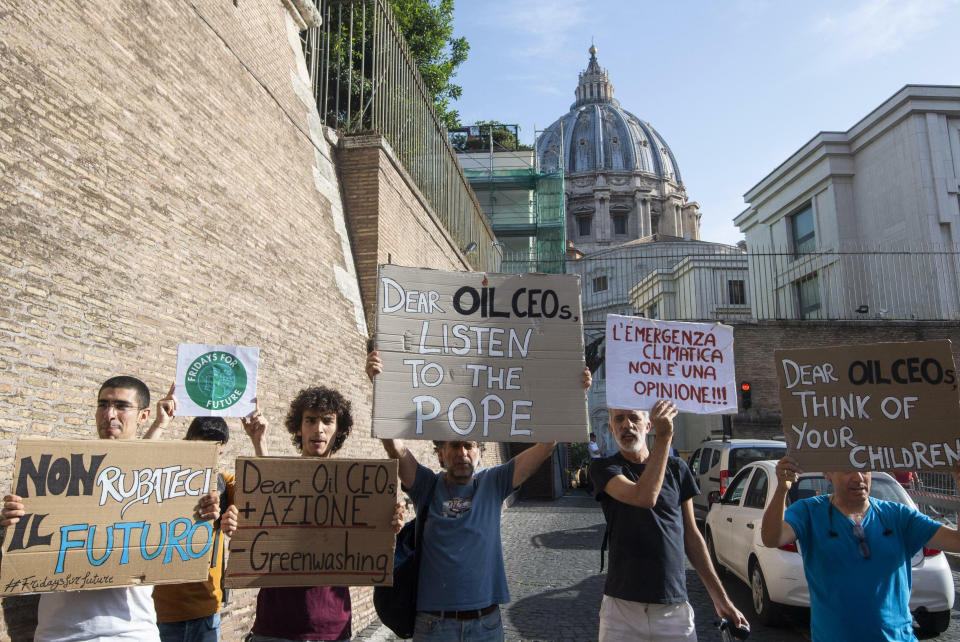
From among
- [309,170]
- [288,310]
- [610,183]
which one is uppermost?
[610,183]

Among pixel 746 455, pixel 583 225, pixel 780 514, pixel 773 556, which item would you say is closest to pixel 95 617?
pixel 780 514

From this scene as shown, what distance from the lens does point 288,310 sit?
7543mm

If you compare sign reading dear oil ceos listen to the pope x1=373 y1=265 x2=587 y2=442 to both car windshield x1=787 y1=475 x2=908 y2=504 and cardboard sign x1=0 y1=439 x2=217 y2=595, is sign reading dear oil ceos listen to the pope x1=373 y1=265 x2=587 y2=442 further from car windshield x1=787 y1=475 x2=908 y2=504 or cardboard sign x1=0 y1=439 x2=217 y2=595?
car windshield x1=787 y1=475 x2=908 y2=504

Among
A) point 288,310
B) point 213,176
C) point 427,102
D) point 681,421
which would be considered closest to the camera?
point 213,176

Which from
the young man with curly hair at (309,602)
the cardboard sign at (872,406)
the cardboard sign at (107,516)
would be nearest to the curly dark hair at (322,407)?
the young man with curly hair at (309,602)

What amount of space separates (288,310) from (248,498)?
4171 mm

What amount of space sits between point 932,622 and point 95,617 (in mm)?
6502

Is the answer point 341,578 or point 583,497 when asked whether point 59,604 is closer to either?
point 341,578

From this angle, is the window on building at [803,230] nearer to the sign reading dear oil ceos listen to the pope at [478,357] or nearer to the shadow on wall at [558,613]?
the shadow on wall at [558,613]

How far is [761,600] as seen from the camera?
23.3ft

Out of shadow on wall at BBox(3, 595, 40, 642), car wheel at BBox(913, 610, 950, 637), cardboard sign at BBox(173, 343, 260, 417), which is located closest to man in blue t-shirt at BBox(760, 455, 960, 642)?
cardboard sign at BBox(173, 343, 260, 417)

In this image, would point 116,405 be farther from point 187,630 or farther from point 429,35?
point 429,35

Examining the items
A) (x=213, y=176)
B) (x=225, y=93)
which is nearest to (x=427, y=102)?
(x=225, y=93)

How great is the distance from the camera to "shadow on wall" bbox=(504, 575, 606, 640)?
705 cm
